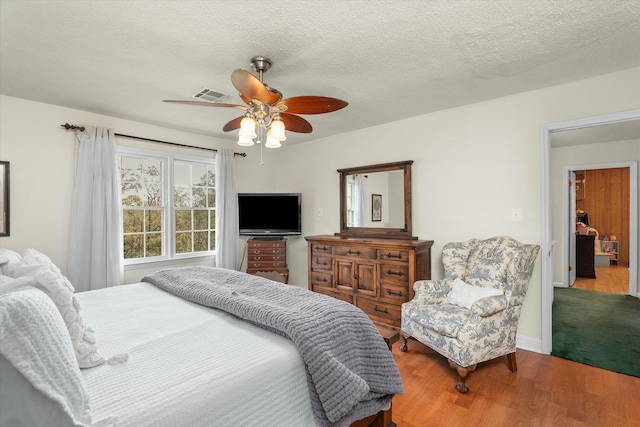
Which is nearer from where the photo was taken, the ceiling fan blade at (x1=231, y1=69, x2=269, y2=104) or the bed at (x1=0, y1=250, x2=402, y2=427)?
the bed at (x1=0, y1=250, x2=402, y2=427)

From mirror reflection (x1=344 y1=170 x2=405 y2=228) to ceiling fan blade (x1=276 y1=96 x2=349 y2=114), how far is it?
1.82 meters

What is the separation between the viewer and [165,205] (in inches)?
161

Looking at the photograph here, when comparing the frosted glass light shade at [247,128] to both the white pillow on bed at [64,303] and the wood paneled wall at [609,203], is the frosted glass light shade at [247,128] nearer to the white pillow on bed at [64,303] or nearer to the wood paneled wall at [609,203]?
the white pillow on bed at [64,303]

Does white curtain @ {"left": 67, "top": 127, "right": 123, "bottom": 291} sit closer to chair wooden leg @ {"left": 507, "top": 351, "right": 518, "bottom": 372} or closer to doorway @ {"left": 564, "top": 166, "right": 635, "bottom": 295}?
chair wooden leg @ {"left": 507, "top": 351, "right": 518, "bottom": 372}

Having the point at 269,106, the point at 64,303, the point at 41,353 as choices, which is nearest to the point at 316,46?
the point at 269,106

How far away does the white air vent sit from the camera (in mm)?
2811

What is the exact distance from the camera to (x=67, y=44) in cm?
206

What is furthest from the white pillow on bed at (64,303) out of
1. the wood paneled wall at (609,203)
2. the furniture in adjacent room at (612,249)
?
the furniture in adjacent room at (612,249)

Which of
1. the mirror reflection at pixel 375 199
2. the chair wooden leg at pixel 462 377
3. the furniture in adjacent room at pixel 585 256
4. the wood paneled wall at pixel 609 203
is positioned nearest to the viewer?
the chair wooden leg at pixel 462 377

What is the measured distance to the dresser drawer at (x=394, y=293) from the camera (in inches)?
127

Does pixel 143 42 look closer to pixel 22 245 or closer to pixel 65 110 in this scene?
pixel 65 110

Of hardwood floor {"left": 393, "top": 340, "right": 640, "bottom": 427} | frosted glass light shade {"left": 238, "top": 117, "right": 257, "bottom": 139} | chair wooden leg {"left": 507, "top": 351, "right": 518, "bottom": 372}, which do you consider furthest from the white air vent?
chair wooden leg {"left": 507, "top": 351, "right": 518, "bottom": 372}

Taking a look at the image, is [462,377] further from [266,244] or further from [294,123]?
[266,244]

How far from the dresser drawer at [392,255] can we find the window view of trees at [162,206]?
2.52 metres
